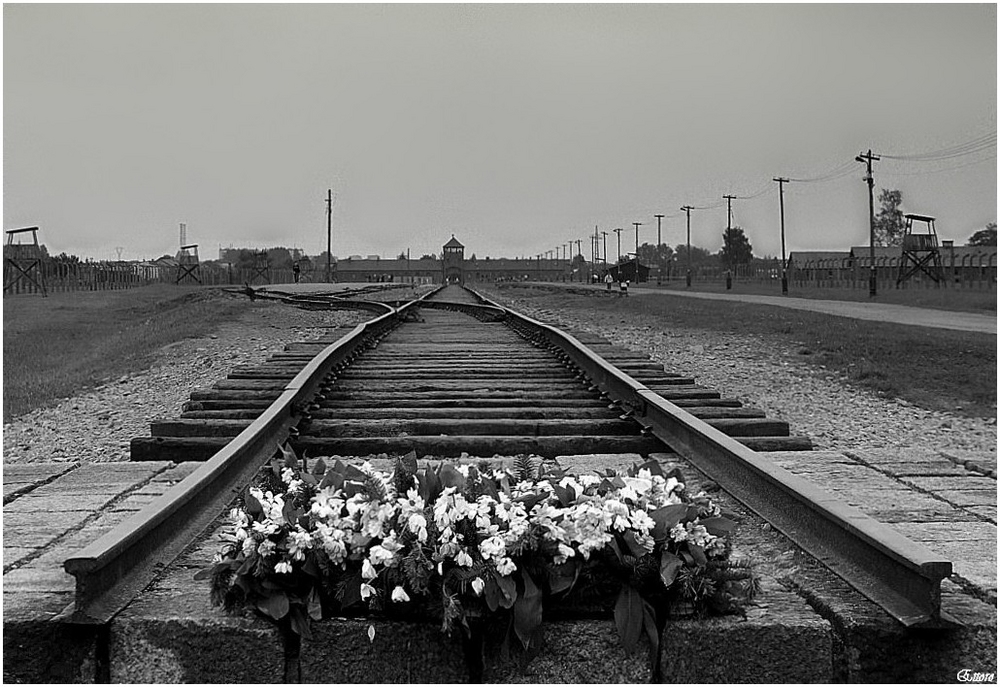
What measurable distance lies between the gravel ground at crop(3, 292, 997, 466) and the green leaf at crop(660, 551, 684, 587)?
9.90 ft

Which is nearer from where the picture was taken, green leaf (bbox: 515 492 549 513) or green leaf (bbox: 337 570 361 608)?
green leaf (bbox: 337 570 361 608)

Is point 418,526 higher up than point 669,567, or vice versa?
point 418,526

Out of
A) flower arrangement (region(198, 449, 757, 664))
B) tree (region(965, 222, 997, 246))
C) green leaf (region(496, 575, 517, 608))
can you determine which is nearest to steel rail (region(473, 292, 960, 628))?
flower arrangement (region(198, 449, 757, 664))

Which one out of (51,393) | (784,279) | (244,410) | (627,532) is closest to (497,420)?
(244,410)

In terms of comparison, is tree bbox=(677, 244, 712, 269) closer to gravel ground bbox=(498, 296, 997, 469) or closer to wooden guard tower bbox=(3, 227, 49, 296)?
wooden guard tower bbox=(3, 227, 49, 296)

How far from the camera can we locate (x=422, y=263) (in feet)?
570

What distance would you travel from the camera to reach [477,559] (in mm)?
2613

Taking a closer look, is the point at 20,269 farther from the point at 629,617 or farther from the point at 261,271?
the point at 629,617

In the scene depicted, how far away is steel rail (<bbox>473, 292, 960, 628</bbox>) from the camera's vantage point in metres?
2.65

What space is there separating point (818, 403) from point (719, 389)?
96 centimetres

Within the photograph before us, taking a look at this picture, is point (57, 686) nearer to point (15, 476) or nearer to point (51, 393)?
point (15, 476)

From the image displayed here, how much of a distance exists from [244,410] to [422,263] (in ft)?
553

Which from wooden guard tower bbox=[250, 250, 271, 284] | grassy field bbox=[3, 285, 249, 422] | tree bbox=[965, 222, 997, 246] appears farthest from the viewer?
tree bbox=[965, 222, 997, 246]

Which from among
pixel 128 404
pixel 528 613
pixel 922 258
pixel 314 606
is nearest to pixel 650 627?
pixel 528 613
